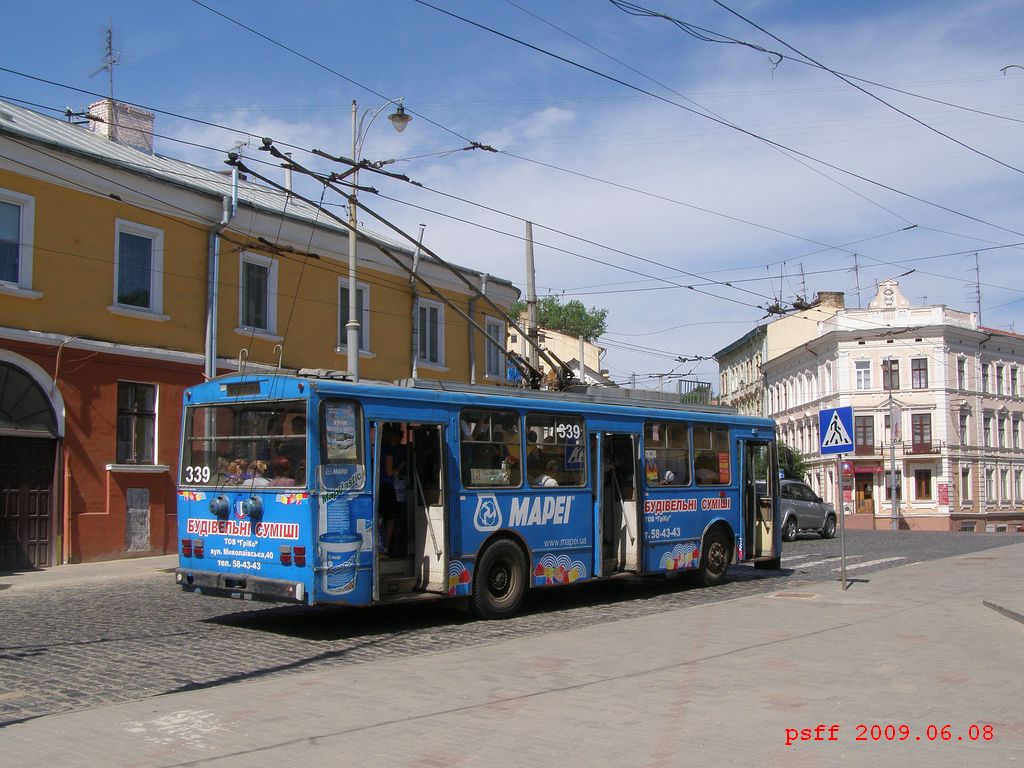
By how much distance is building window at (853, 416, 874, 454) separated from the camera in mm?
61562

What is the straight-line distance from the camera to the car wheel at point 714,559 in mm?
16125

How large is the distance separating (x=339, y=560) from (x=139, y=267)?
1250 cm

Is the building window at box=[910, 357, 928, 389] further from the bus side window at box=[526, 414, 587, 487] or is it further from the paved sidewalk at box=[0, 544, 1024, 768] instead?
the paved sidewalk at box=[0, 544, 1024, 768]

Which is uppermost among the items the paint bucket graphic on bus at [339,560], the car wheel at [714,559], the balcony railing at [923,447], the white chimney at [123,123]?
the white chimney at [123,123]

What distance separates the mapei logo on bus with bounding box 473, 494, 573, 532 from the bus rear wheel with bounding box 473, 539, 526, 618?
297 mm

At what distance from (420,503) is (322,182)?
15.7ft

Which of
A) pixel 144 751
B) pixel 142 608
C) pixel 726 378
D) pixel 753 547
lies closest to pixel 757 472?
pixel 753 547

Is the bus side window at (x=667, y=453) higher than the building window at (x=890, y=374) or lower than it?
lower

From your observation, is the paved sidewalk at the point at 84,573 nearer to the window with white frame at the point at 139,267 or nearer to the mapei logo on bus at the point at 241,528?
the window with white frame at the point at 139,267

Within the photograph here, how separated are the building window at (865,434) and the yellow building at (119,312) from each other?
44.1 meters

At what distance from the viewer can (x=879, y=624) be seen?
39.0 ft

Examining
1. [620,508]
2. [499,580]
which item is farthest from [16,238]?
[620,508]

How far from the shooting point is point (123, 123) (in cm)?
2569

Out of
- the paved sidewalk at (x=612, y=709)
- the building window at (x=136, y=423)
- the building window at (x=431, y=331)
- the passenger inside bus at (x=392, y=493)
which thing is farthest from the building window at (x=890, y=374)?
the passenger inside bus at (x=392, y=493)
